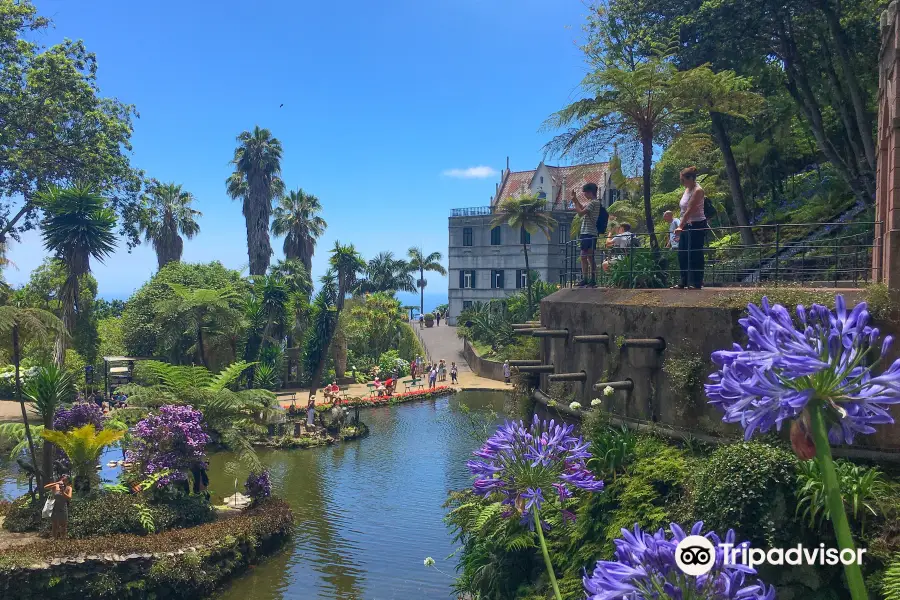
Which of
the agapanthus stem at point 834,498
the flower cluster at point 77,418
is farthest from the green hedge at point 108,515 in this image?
the agapanthus stem at point 834,498

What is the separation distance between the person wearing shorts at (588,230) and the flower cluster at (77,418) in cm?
1106

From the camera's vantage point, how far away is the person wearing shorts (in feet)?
38.5

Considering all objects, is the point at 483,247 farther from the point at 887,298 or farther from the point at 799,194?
the point at 887,298

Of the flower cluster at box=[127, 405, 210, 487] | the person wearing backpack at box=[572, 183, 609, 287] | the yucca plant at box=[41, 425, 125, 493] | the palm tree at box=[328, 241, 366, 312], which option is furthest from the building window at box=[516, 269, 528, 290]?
the yucca plant at box=[41, 425, 125, 493]

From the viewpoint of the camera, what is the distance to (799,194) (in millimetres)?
23625

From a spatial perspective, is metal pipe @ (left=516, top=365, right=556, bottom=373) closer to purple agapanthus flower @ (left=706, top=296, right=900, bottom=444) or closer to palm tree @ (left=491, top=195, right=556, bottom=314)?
purple agapanthus flower @ (left=706, top=296, right=900, bottom=444)

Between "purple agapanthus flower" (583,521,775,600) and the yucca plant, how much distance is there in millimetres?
13226

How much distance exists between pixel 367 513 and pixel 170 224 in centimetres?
3920

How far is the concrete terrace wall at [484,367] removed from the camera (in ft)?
124

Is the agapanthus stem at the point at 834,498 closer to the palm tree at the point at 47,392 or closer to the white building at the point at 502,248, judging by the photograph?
the palm tree at the point at 47,392

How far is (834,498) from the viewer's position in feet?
7.32

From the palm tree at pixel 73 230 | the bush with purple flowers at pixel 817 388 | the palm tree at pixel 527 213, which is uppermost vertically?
the palm tree at pixel 527 213

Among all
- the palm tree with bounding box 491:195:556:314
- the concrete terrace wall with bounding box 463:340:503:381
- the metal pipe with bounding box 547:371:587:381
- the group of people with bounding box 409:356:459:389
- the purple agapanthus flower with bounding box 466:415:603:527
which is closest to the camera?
the purple agapanthus flower with bounding box 466:415:603:527

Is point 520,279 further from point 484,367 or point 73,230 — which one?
point 73,230
